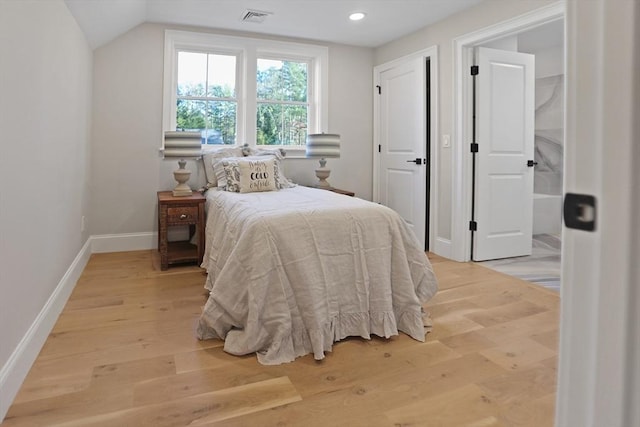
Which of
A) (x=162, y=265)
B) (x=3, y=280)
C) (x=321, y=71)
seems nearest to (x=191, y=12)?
(x=321, y=71)

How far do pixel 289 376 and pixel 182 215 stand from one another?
2.09 metres

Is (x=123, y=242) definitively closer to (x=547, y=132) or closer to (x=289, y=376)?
(x=289, y=376)

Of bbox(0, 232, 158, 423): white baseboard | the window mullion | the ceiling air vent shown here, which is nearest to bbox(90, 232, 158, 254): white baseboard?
bbox(0, 232, 158, 423): white baseboard

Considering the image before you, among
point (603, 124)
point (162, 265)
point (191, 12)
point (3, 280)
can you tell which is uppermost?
Answer: point (191, 12)

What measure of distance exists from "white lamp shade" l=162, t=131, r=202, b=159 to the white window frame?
616 millimetres

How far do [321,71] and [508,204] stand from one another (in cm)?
247

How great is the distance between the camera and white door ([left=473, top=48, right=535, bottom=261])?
12.3ft

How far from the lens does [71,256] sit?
9.82 feet

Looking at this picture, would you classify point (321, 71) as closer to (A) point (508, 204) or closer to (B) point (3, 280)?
(A) point (508, 204)

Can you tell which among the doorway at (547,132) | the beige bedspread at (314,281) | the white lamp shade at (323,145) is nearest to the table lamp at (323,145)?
the white lamp shade at (323,145)

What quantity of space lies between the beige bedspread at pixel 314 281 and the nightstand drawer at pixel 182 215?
1.17m

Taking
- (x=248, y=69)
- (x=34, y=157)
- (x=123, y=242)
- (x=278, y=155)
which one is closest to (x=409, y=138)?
(x=278, y=155)

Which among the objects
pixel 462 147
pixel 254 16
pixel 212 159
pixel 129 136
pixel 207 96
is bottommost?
pixel 212 159

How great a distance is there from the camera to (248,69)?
4418mm
